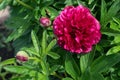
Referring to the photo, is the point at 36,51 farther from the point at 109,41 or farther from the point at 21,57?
the point at 109,41

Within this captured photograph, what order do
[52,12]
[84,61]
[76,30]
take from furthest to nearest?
[52,12] → [84,61] → [76,30]

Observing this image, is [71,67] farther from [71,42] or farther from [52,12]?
[52,12]

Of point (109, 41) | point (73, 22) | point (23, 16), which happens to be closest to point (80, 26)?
point (73, 22)

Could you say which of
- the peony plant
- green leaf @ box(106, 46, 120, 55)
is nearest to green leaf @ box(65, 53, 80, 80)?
the peony plant

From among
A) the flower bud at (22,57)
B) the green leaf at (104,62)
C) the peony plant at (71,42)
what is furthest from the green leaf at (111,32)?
the flower bud at (22,57)

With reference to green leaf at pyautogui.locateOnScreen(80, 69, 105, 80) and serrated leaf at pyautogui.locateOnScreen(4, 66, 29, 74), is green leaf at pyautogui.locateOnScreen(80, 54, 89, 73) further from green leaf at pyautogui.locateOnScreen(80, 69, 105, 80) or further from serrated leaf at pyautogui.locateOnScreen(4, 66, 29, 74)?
serrated leaf at pyautogui.locateOnScreen(4, 66, 29, 74)

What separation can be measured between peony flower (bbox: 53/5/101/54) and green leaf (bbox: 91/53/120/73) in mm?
89

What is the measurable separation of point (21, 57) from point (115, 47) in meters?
0.41

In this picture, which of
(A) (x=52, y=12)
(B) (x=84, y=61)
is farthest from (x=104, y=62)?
(A) (x=52, y=12)

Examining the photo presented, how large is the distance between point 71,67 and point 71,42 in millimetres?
159

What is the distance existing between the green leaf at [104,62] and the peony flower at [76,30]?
9cm

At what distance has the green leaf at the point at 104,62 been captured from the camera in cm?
146

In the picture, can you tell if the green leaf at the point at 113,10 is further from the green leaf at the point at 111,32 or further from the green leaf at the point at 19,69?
the green leaf at the point at 19,69

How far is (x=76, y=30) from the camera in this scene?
4.67ft
